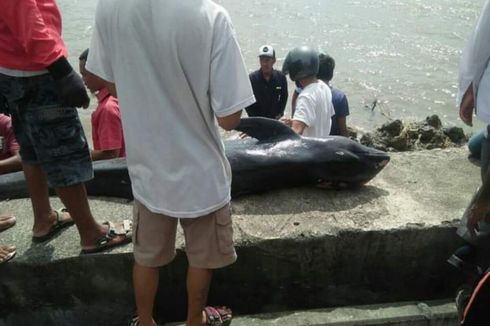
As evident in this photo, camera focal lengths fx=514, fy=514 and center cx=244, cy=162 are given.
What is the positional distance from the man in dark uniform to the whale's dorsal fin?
292cm

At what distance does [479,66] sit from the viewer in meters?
2.78

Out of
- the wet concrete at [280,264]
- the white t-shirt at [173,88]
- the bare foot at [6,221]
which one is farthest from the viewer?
the bare foot at [6,221]

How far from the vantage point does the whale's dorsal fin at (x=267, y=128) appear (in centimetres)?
429

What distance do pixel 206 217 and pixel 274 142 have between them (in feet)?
5.75

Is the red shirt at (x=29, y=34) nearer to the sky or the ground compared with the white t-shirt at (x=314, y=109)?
nearer to the sky

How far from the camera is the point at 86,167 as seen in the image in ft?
10.3

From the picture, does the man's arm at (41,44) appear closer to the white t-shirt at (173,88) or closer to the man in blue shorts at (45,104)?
the man in blue shorts at (45,104)

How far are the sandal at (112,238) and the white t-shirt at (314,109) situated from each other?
2.02 m

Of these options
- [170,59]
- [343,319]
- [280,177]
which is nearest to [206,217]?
[170,59]

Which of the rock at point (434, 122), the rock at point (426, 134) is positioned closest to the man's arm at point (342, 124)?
the rock at point (426, 134)

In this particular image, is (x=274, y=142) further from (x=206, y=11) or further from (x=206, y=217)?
(x=206, y=11)

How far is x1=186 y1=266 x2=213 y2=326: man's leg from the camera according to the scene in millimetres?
2789

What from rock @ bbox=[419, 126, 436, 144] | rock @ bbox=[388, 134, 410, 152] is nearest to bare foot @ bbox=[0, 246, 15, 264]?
rock @ bbox=[388, 134, 410, 152]

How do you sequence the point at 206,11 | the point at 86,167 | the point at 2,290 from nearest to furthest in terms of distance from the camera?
the point at 206,11, the point at 86,167, the point at 2,290
